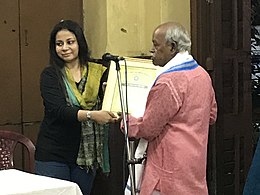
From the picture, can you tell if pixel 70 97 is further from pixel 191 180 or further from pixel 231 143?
pixel 231 143

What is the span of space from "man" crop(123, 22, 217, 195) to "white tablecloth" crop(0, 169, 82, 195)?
664 millimetres

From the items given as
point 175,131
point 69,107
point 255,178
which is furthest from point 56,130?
point 255,178

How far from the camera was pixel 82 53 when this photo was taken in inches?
140

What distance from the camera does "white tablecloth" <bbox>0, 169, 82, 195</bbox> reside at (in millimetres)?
2309

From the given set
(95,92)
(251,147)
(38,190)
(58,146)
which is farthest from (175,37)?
(251,147)

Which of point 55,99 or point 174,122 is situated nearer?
point 174,122

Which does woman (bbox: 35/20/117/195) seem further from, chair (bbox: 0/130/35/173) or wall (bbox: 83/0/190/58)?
wall (bbox: 83/0/190/58)

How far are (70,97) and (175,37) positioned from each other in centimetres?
73

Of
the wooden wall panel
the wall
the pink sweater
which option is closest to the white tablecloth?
the pink sweater

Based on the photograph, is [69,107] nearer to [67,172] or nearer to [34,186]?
[67,172]

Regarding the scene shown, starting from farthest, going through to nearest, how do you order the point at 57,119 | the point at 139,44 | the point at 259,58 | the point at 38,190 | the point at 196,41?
1. the point at 259,58
2. the point at 139,44
3. the point at 196,41
4. the point at 57,119
5. the point at 38,190

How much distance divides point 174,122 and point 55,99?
73cm

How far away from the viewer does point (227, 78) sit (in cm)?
442

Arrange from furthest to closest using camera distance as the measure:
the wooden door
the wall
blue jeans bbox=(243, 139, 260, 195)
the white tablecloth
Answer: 1. the wall
2. the wooden door
3. the white tablecloth
4. blue jeans bbox=(243, 139, 260, 195)
